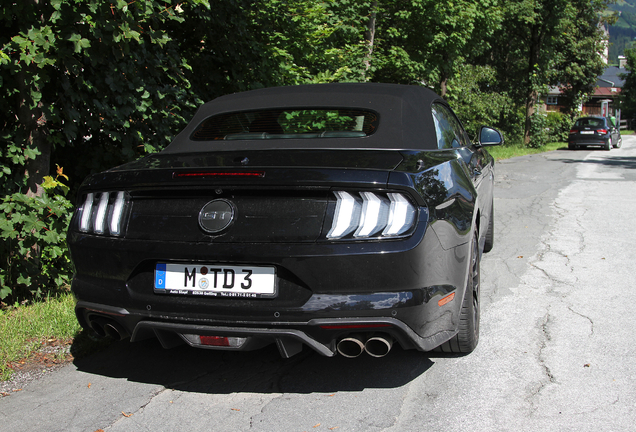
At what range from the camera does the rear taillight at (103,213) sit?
9.90 ft

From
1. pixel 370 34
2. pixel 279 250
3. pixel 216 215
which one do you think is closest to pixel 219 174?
pixel 216 215

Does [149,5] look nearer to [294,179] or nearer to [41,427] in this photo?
[294,179]

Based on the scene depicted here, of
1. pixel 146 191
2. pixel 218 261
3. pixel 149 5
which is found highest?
pixel 149 5

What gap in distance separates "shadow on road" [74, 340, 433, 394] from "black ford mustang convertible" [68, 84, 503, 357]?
0.38 meters

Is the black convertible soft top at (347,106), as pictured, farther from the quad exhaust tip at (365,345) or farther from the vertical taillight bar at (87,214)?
the quad exhaust tip at (365,345)

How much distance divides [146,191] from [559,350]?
2.52 meters

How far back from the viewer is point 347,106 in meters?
3.74

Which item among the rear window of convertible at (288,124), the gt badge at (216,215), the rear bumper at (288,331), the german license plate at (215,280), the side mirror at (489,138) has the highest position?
the rear window of convertible at (288,124)

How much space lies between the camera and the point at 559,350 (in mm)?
3566

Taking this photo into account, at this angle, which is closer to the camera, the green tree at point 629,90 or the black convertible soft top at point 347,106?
the black convertible soft top at point 347,106

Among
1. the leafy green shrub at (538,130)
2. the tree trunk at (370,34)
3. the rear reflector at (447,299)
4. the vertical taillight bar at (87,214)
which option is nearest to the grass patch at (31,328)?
the vertical taillight bar at (87,214)

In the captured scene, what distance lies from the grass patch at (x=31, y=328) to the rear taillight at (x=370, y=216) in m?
2.11

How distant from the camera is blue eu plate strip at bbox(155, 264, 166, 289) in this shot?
286 centimetres

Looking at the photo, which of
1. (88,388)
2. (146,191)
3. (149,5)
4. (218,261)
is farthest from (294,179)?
(149,5)
